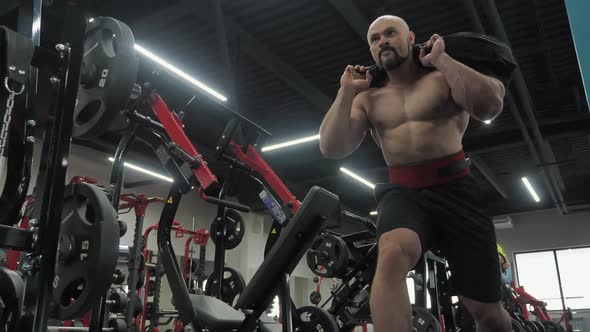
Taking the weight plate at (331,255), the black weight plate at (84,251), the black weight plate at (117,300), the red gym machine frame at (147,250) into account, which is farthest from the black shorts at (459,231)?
the red gym machine frame at (147,250)

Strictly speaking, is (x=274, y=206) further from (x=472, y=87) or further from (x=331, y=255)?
(x=472, y=87)

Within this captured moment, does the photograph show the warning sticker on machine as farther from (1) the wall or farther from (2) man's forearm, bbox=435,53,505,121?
(1) the wall

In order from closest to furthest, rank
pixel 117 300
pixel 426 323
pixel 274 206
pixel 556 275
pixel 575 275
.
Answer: pixel 426 323, pixel 274 206, pixel 117 300, pixel 575 275, pixel 556 275

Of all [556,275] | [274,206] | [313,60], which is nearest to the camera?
[274,206]

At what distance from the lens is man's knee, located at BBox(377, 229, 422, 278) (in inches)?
50.1

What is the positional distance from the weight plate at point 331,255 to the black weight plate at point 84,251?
2365 mm

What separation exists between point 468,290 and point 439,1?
386cm

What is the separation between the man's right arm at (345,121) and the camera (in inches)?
64.0

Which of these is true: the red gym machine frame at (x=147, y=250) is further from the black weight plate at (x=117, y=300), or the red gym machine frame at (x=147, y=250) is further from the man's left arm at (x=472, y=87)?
the man's left arm at (x=472, y=87)

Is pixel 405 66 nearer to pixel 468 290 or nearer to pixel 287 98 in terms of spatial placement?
pixel 468 290

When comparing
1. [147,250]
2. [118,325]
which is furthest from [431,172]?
[147,250]

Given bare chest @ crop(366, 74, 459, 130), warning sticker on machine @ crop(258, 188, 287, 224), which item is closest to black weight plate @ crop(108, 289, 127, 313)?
warning sticker on machine @ crop(258, 188, 287, 224)

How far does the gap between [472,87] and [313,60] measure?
427 cm

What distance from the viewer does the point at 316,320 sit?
10.4ft
